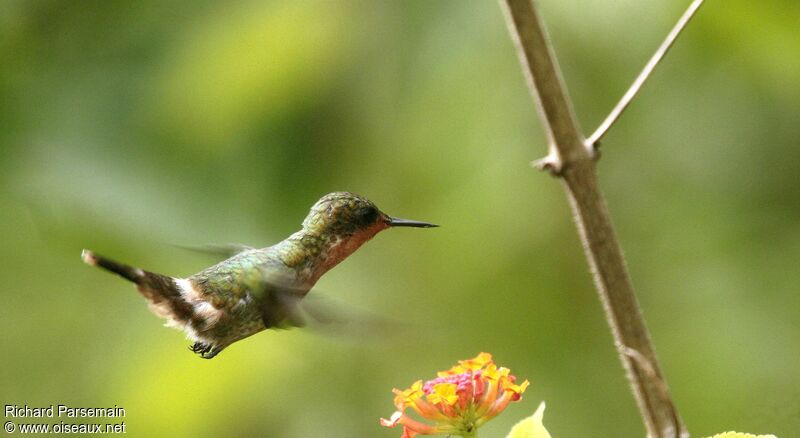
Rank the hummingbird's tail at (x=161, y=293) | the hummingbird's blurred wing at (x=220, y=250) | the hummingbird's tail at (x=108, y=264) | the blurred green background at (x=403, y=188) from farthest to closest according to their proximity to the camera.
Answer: the blurred green background at (x=403, y=188), the hummingbird's blurred wing at (x=220, y=250), the hummingbird's tail at (x=161, y=293), the hummingbird's tail at (x=108, y=264)

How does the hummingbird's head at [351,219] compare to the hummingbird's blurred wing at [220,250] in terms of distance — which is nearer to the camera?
the hummingbird's head at [351,219]

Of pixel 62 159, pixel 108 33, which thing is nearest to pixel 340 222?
pixel 62 159

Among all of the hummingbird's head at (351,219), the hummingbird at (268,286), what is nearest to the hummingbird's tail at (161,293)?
the hummingbird at (268,286)

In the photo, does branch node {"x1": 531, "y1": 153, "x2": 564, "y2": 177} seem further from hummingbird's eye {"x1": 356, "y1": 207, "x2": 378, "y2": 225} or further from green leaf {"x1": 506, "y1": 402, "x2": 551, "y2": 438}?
green leaf {"x1": 506, "y1": 402, "x2": 551, "y2": 438}

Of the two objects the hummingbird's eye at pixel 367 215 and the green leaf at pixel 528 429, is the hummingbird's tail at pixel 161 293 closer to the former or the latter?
the hummingbird's eye at pixel 367 215

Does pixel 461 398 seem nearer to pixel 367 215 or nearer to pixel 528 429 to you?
pixel 528 429

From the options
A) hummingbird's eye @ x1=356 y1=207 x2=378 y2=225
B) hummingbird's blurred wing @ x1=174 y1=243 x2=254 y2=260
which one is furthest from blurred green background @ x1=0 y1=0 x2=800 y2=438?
hummingbird's eye @ x1=356 y1=207 x2=378 y2=225

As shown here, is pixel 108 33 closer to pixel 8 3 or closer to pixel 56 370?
pixel 8 3

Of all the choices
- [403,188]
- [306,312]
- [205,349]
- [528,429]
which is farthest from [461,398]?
[403,188]
